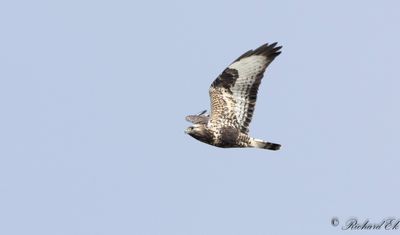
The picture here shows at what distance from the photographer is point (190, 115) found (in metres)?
17.2

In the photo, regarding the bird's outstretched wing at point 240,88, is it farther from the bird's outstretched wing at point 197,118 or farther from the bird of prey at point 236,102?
the bird's outstretched wing at point 197,118

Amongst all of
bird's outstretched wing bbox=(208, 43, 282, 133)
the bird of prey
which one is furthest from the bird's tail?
bird's outstretched wing bbox=(208, 43, 282, 133)

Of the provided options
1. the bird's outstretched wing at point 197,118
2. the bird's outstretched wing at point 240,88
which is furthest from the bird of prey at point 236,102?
the bird's outstretched wing at point 197,118

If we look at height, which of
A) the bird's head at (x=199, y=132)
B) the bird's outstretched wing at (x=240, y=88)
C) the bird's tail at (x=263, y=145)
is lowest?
the bird's tail at (x=263, y=145)

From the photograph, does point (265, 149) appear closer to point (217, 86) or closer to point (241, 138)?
point (241, 138)

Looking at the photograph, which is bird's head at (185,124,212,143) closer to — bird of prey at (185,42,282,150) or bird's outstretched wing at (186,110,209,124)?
bird of prey at (185,42,282,150)

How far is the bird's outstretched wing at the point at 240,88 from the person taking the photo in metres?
15.2

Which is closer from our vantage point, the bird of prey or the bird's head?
the bird of prey

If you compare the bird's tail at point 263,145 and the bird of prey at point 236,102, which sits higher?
the bird of prey at point 236,102

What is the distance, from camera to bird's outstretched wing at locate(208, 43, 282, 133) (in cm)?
1525

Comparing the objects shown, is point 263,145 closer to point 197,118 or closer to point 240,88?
point 240,88

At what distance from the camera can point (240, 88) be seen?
1540 cm

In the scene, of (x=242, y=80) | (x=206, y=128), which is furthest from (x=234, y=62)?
(x=206, y=128)

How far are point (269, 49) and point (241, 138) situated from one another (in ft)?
5.63
